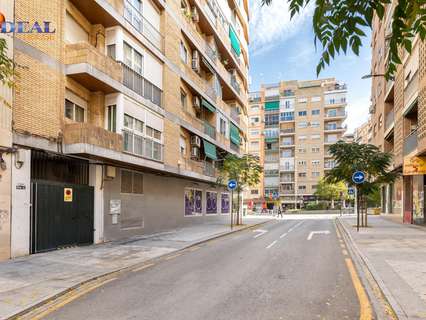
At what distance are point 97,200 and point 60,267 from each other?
5.13m

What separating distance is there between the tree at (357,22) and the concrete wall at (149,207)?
1305cm

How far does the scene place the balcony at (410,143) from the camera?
2013 centimetres

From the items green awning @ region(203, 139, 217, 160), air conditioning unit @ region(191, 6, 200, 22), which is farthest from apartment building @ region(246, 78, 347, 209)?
air conditioning unit @ region(191, 6, 200, 22)

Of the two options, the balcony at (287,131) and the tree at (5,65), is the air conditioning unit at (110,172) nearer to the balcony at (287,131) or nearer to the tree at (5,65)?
the tree at (5,65)

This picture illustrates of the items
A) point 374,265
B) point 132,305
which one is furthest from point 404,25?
point 374,265

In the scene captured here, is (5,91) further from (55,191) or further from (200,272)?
(200,272)

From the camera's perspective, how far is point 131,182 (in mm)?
16844

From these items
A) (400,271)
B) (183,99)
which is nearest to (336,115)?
(183,99)

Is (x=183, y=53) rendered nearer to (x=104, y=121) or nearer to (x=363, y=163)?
(x=104, y=121)

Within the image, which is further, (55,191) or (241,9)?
(241,9)

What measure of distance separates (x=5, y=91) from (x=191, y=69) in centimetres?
1441

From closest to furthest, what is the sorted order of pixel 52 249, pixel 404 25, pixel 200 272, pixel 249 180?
pixel 404 25 < pixel 200 272 < pixel 52 249 < pixel 249 180

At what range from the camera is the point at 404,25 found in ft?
8.46

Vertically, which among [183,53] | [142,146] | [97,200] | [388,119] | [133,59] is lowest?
[97,200]
